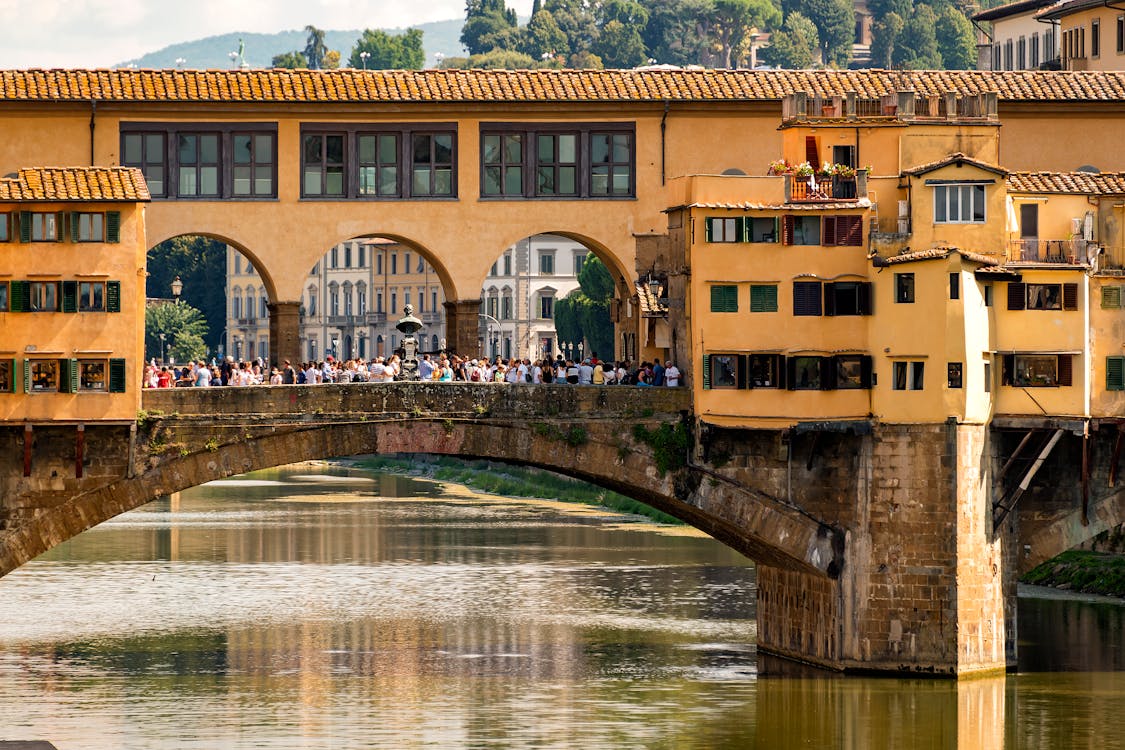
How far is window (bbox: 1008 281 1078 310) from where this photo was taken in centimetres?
4894

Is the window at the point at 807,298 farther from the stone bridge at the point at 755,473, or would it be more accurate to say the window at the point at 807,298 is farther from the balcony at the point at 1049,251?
the balcony at the point at 1049,251

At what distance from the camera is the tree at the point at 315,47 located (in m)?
187

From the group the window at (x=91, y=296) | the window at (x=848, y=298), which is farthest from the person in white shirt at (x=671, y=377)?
the window at (x=91, y=296)

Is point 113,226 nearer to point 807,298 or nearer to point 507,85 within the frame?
point 507,85

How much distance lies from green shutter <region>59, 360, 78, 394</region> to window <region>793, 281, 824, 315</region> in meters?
14.5

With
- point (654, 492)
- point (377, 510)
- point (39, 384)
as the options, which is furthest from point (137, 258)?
point (377, 510)

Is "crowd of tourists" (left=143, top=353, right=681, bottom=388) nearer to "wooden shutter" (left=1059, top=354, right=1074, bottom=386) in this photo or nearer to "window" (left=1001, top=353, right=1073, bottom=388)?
"window" (left=1001, top=353, right=1073, bottom=388)

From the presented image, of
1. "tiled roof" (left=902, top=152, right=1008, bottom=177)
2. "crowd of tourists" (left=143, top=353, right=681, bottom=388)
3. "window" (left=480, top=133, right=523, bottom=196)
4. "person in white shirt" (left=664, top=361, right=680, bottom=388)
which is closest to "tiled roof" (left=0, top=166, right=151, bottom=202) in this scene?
"crowd of tourists" (left=143, top=353, right=681, bottom=388)

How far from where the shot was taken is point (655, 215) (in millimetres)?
52812

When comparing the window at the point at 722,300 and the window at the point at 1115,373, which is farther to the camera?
the window at the point at 1115,373

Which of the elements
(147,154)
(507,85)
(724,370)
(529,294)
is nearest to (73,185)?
(147,154)

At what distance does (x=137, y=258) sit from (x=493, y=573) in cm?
2420

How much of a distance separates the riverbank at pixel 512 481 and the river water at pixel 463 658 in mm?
8940

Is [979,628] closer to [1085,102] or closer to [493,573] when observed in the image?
[1085,102]
